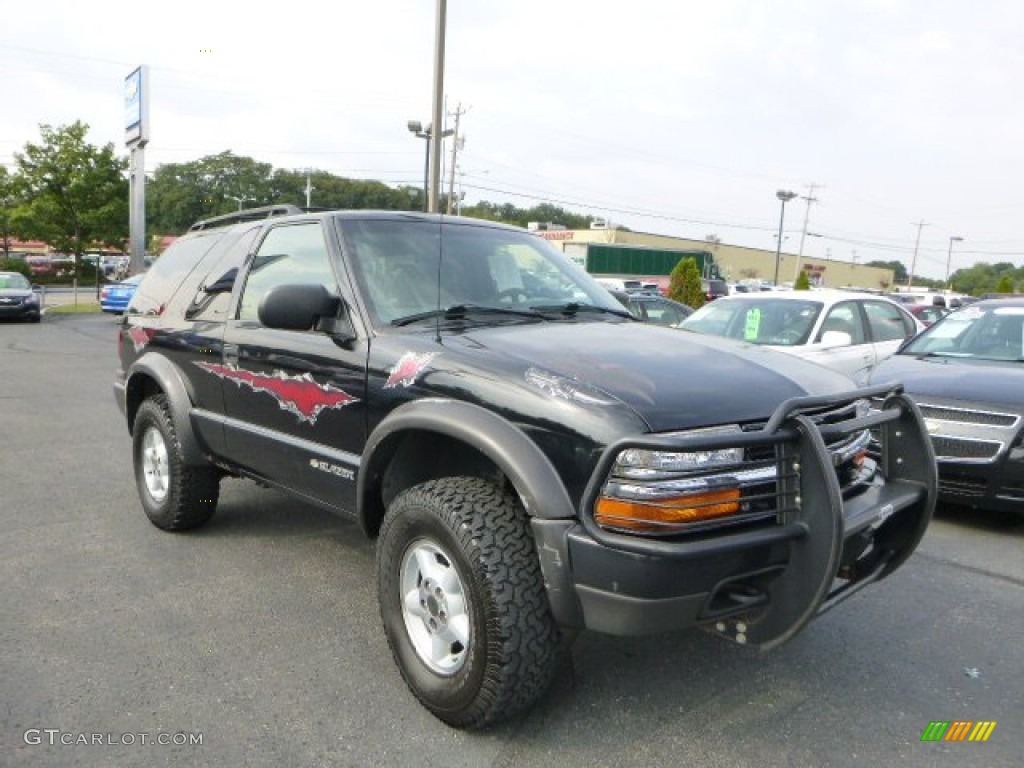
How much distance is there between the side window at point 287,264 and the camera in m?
3.75

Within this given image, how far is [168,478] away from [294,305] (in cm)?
199

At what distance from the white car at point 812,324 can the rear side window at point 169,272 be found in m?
4.61

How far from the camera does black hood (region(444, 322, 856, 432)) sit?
260cm

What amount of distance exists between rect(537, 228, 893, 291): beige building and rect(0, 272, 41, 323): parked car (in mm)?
46694

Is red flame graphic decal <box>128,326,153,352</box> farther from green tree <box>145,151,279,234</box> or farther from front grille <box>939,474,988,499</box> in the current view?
green tree <box>145,151,279,234</box>

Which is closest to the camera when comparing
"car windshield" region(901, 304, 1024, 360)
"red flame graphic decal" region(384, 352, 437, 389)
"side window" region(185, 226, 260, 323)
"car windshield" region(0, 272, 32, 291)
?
"red flame graphic decal" region(384, 352, 437, 389)

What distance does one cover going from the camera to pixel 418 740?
278 cm

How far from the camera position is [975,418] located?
17.1 feet

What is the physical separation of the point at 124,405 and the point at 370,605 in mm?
2474

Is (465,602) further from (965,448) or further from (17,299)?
(17,299)

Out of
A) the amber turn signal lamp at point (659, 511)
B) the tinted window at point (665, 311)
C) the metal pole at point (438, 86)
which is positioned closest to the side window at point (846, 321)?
the tinted window at point (665, 311)

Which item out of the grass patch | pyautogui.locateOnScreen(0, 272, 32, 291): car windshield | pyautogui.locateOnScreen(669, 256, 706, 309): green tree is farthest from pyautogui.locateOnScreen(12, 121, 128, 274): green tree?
pyautogui.locateOnScreen(669, 256, 706, 309): green tree

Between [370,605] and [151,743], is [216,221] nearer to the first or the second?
[370,605]

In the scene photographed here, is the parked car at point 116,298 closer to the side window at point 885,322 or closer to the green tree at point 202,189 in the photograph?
the side window at point 885,322
